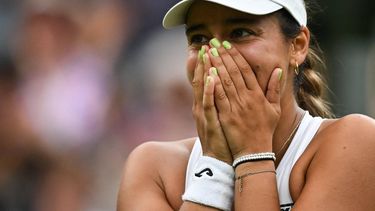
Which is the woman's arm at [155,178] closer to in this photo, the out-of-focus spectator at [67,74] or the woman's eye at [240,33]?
the woman's eye at [240,33]

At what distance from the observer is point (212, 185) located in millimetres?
3889

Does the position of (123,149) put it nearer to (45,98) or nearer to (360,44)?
(45,98)

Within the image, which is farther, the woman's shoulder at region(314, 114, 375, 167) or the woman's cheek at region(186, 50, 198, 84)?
the woman's cheek at region(186, 50, 198, 84)

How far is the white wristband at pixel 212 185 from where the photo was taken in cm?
388

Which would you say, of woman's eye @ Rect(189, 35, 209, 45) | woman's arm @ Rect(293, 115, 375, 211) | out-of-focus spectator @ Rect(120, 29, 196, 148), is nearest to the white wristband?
woman's arm @ Rect(293, 115, 375, 211)

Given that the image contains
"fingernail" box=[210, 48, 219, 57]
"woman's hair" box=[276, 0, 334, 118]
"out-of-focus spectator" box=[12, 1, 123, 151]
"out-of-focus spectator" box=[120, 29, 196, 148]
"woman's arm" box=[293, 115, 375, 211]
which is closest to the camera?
"woman's arm" box=[293, 115, 375, 211]

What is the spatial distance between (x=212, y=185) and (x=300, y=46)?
806mm

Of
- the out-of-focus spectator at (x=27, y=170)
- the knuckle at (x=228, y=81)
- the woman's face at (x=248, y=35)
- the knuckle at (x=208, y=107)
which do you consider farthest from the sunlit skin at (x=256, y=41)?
the out-of-focus spectator at (x=27, y=170)

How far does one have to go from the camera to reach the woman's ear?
424 centimetres

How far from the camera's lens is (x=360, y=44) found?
976 centimetres

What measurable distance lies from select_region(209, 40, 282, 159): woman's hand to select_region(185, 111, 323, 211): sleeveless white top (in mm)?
144

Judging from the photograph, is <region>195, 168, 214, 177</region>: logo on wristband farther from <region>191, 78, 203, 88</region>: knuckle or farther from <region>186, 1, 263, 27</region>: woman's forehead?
<region>186, 1, 263, 27</region>: woman's forehead

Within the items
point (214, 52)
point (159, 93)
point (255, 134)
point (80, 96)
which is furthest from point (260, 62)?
point (159, 93)

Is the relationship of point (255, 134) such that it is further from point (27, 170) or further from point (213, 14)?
point (27, 170)
